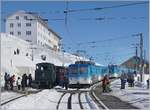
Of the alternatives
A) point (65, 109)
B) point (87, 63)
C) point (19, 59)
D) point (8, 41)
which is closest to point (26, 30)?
point (8, 41)

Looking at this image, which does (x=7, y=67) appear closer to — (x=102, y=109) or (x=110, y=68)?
(x=110, y=68)

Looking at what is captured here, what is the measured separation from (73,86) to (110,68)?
1337 inches

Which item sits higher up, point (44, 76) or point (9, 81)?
point (44, 76)

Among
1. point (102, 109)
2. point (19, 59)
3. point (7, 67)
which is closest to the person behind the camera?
point (102, 109)

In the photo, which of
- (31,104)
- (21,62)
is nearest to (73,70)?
(31,104)

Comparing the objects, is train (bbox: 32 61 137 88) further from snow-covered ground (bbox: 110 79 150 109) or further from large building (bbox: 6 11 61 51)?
large building (bbox: 6 11 61 51)

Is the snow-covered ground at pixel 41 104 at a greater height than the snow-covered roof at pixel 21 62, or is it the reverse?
the snow-covered roof at pixel 21 62

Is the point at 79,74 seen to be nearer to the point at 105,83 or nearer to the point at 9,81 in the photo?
the point at 9,81

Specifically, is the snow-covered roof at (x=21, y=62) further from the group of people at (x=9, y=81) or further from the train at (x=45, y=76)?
the group of people at (x=9, y=81)

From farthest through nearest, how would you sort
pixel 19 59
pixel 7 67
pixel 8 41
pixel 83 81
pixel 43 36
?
pixel 43 36, pixel 8 41, pixel 19 59, pixel 7 67, pixel 83 81

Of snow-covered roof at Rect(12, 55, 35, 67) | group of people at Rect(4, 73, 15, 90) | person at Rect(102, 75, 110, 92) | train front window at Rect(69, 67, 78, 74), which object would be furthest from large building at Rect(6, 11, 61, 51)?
person at Rect(102, 75, 110, 92)

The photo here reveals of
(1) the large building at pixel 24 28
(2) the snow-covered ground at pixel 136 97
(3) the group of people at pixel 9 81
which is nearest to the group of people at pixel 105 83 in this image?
(2) the snow-covered ground at pixel 136 97

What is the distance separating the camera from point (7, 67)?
7438 cm

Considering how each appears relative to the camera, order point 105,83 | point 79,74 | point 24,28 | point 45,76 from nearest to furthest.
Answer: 1. point 105,83
2. point 79,74
3. point 45,76
4. point 24,28
